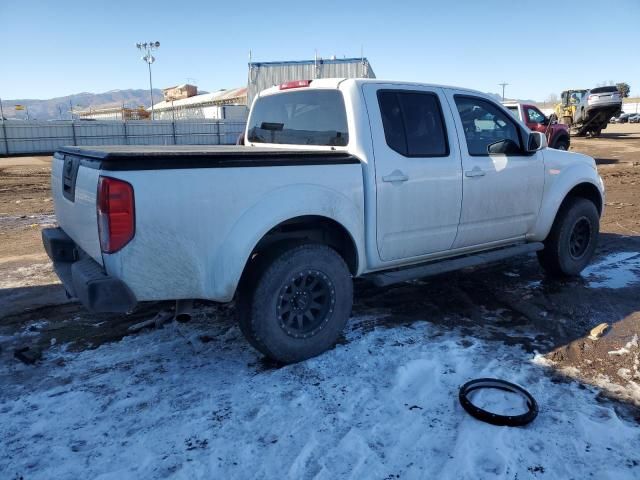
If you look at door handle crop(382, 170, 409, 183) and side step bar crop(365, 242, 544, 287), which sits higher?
door handle crop(382, 170, 409, 183)

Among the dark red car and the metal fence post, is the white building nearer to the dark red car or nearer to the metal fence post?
the metal fence post

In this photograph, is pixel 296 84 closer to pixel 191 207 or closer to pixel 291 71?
pixel 191 207

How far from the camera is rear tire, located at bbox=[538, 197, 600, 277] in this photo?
17.7 feet

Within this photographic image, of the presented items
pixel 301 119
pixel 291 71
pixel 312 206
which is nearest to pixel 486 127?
pixel 301 119

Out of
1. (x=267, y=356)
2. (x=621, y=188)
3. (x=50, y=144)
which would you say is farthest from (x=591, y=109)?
(x=267, y=356)

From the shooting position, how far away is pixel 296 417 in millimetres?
2988

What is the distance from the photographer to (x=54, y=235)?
3865mm

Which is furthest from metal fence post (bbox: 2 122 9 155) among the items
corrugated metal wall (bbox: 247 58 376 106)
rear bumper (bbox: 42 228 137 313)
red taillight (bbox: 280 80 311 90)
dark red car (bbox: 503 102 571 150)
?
rear bumper (bbox: 42 228 137 313)

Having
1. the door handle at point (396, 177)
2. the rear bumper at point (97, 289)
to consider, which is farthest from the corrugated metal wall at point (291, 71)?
the rear bumper at point (97, 289)

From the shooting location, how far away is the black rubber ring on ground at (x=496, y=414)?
2.89 meters

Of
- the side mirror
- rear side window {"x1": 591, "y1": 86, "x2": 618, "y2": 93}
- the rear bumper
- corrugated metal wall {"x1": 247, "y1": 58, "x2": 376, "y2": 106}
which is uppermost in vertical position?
corrugated metal wall {"x1": 247, "y1": 58, "x2": 376, "y2": 106}

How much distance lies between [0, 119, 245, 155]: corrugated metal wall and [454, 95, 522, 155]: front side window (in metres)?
25.9

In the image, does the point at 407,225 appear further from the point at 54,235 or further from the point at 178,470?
the point at 54,235

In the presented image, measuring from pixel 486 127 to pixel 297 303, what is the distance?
2548mm
